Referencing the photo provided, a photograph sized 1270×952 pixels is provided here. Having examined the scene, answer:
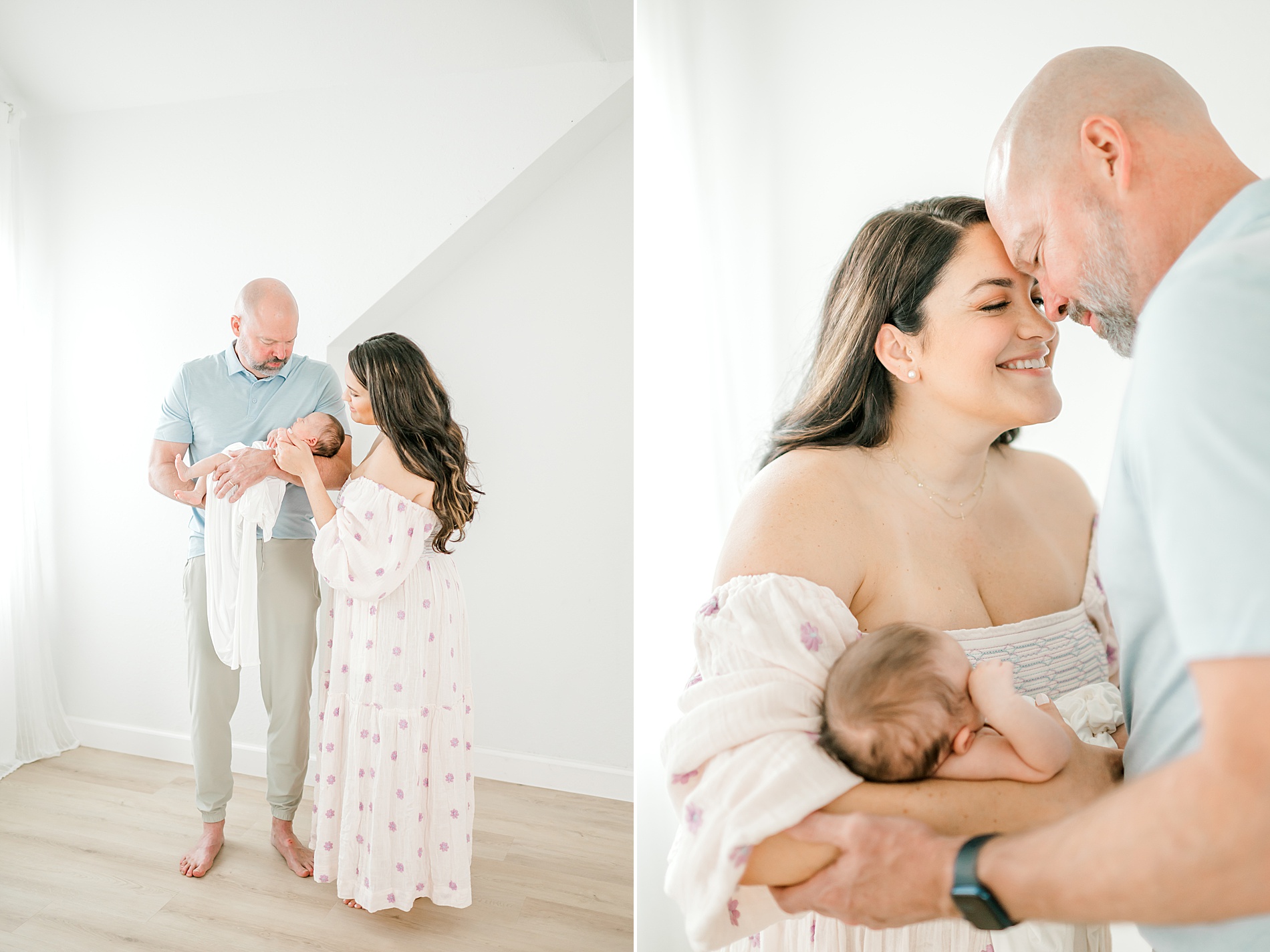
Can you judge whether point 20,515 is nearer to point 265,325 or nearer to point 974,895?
point 265,325

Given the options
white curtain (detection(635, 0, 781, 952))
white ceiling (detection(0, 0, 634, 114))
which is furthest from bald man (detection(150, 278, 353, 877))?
white curtain (detection(635, 0, 781, 952))

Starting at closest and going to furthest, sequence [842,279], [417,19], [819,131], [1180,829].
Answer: [1180,829] → [842,279] → [819,131] → [417,19]

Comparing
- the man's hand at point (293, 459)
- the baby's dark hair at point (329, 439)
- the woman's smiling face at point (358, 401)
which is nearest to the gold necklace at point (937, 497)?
the woman's smiling face at point (358, 401)

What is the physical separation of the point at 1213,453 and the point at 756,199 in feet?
4.54

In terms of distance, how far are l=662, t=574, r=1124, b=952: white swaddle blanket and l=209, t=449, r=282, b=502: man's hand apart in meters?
2.09

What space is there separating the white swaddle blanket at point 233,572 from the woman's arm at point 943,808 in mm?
2247

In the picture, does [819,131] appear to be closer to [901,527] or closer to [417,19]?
[901,527]

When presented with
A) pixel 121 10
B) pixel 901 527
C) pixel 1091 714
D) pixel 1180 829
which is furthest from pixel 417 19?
pixel 1180 829

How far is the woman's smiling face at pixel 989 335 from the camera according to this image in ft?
3.70

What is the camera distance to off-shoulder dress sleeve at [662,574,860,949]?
0.82 metres

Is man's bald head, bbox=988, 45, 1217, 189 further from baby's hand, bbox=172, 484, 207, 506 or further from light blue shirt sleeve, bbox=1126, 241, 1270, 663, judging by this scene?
baby's hand, bbox=172, 484, 207, 506

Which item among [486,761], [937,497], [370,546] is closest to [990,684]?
[937,497]

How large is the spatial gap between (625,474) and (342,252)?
1547 mm

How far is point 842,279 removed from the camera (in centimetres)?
129
